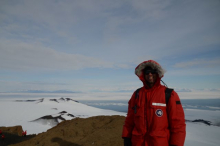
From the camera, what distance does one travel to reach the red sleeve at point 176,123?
2527mm

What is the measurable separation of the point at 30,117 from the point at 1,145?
13.4 metres

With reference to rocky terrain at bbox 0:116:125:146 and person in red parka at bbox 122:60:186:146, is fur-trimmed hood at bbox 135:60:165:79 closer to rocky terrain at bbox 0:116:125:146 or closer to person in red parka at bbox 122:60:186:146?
person in red parka at bbox 122:60:186:146

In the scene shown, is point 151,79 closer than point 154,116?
No

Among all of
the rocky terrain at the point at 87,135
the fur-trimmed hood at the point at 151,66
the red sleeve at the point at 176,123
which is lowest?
the rocky terrain at the point at 87,135

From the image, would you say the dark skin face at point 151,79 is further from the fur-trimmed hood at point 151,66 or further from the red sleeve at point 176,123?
the red sleeve at point 176,123

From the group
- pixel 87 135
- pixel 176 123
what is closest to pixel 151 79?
pixel 176 123

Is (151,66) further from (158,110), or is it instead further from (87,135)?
(87,135)

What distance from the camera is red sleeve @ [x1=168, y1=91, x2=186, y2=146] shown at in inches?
99.5

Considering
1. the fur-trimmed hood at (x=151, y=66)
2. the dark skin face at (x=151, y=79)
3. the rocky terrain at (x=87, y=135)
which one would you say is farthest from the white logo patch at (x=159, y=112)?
the rocky terrain at (x=87, y=135)

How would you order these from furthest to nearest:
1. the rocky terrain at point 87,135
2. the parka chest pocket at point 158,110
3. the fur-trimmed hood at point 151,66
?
the rocky terrain at point 87,135
the fur-trimmed hood at point 151,66
the parka chest pocket at point 158,110

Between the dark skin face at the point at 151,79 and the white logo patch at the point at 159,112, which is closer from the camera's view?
the white logo patch at the point at 159,112

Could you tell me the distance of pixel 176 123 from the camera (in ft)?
8.39

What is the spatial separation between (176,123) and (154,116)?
14.8 inches

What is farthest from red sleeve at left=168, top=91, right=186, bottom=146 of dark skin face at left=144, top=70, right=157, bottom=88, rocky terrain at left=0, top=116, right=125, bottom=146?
rocky terrain at left=0, top=116, right=125, bottom=146
